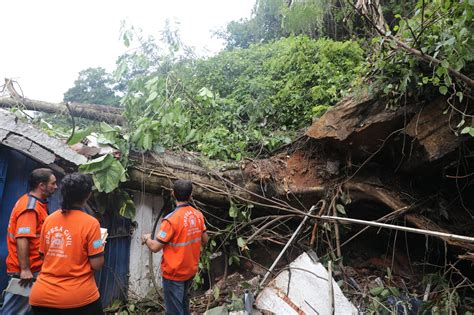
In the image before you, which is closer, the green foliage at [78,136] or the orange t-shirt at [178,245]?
the orange t-shirt at [178,245]

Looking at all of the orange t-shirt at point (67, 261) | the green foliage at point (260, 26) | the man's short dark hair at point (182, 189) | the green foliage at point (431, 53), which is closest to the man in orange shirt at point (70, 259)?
the orange t-shirt at point (67, 261)

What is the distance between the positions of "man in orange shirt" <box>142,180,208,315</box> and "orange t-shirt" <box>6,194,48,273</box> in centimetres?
91

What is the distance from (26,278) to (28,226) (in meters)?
0.43

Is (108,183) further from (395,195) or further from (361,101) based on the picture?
(395,195)

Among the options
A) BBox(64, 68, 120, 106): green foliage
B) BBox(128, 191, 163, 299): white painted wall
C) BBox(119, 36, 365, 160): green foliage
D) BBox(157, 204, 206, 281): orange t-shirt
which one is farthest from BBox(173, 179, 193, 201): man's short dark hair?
BBox(64, 68, 120, 106): green foliage

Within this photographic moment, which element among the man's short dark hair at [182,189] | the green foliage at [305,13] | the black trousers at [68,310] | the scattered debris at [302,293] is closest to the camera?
the black trousers at [68,310]

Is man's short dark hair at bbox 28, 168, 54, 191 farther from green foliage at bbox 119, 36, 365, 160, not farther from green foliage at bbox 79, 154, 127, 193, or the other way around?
green foliage at bbox 119, 36, 365, 160

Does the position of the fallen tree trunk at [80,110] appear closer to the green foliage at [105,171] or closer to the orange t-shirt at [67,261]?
the green foliage at [105,171]

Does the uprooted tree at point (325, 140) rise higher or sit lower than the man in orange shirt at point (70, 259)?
higher

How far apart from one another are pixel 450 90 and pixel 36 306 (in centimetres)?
445

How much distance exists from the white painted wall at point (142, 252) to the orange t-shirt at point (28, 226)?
2.07 m

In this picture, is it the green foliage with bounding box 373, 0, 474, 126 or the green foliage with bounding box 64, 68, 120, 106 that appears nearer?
the green foliage with bounding box 373, 0, 474, 126

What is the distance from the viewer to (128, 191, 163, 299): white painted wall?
4918 millimetres

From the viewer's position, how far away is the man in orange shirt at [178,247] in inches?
123
